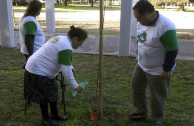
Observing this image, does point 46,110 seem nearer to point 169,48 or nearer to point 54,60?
point 54,60

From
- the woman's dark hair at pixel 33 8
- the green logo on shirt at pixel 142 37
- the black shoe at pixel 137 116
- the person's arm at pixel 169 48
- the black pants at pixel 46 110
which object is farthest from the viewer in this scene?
the woman's dark hair at pixel 33 8

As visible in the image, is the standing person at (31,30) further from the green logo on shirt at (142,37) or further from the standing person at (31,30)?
the green logo on shirt at (142,37)

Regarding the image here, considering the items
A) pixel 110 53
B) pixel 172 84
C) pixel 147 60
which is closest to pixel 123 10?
pixel 110 53

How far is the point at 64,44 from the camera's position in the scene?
262cm

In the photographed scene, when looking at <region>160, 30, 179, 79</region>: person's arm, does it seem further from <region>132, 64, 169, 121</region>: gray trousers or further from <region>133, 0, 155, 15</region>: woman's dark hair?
<region>133, 0, 155, 15</region>: woman's dark hair


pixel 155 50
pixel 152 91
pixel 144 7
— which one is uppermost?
pixel 144 7

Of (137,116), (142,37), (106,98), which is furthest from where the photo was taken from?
(106,98)

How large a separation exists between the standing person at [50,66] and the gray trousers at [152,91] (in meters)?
0.92

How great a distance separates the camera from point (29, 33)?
3410 millimetres

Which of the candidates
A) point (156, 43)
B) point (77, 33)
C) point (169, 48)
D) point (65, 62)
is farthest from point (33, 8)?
point (169, 48)

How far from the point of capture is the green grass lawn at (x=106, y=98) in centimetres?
343

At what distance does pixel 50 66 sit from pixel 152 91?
4.38ft

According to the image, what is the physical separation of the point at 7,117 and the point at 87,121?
1.26m

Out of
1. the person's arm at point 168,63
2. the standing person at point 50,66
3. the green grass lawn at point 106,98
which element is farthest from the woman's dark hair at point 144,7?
the green grass lawn at point 106,98
